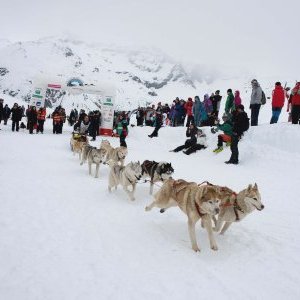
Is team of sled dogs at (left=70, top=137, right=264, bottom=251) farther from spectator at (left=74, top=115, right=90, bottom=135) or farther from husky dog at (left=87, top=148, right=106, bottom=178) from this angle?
spectator at (left=74, top=115, right=90, bottom=135)

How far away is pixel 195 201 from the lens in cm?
425

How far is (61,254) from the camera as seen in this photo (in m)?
4.01

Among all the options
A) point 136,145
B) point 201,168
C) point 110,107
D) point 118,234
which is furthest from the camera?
point 110,107

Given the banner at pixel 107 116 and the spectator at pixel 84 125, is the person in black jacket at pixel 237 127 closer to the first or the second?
the spectator at pixel 84 125

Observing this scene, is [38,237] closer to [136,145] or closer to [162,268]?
[162,268]

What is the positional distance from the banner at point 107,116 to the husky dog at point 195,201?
14.0 meters

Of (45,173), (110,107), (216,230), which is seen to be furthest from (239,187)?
(110,107)

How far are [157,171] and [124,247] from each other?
2.78 metres

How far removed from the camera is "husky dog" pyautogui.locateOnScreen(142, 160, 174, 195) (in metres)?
6.87

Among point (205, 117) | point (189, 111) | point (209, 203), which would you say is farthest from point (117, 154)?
point (189, 111)

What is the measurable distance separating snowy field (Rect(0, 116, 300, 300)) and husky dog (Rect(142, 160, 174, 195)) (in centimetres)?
35

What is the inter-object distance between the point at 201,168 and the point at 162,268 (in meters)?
6.55

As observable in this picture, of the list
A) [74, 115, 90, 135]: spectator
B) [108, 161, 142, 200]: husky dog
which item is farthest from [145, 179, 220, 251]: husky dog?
[74, 115, 90, 135]: spectator

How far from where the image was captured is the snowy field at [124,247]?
3.41 m
